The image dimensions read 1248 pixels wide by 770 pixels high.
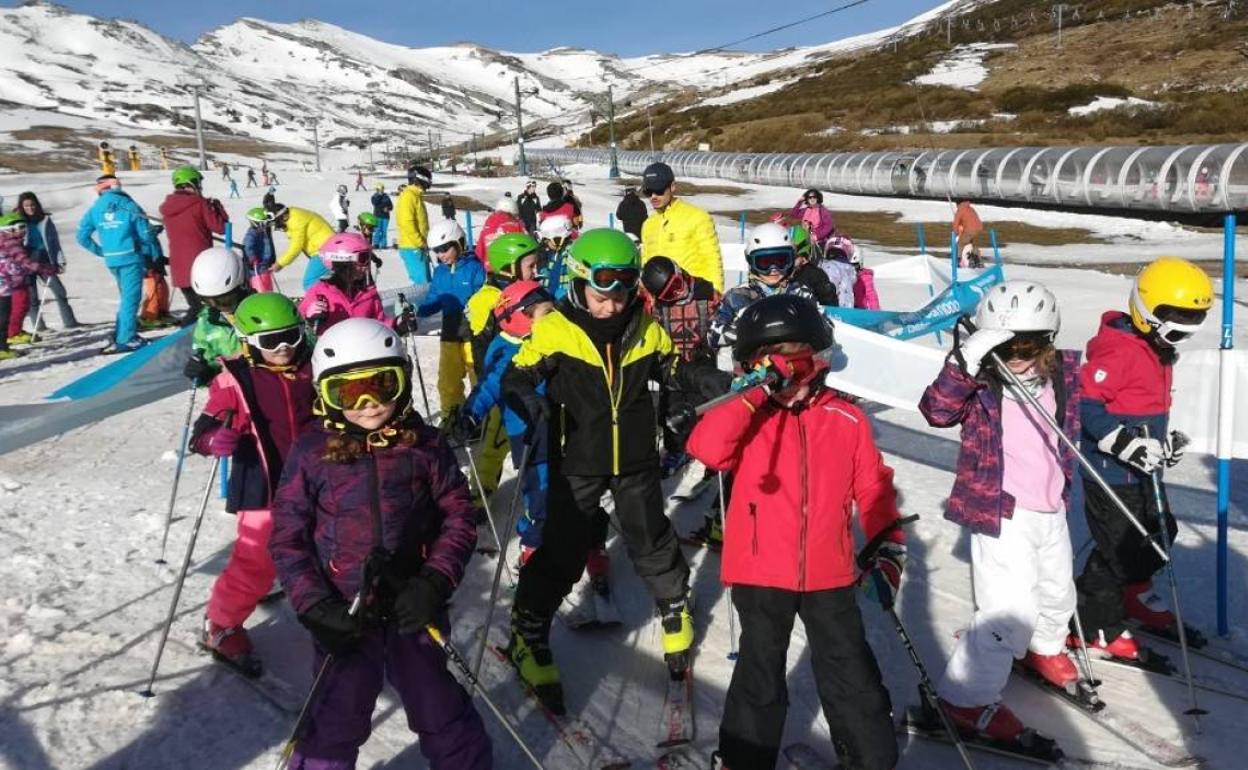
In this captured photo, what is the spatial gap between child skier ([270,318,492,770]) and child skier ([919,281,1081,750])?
2.08 metres

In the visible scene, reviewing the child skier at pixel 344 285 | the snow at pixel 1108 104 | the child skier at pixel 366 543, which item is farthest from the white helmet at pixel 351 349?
the snow at pixel 1108 104

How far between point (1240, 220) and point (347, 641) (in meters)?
29.8

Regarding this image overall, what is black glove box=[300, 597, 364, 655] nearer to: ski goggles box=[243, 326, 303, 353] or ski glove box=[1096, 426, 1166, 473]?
ski goggles box=[243, 326, 303, 353]

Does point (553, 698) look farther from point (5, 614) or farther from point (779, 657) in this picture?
point (5, 614)

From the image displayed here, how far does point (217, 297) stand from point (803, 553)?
387cm

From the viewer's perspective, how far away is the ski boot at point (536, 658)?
12.6ft

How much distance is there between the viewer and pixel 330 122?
156 m

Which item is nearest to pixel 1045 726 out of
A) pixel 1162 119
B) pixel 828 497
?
pixel 828 497

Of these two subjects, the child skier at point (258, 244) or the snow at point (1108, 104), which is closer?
the child skier at point (258, 244)

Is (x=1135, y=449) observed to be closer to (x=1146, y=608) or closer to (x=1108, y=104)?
(x=1146, y=608)

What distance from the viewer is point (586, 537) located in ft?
13.5

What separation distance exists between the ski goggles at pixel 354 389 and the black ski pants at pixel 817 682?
151 centimetres

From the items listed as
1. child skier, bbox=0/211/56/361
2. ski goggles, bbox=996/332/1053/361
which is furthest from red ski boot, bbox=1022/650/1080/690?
child skier, bbox=0/211/56/361

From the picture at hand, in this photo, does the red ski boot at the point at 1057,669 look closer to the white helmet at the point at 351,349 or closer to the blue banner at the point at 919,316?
the blue banner at the point at 919,316
